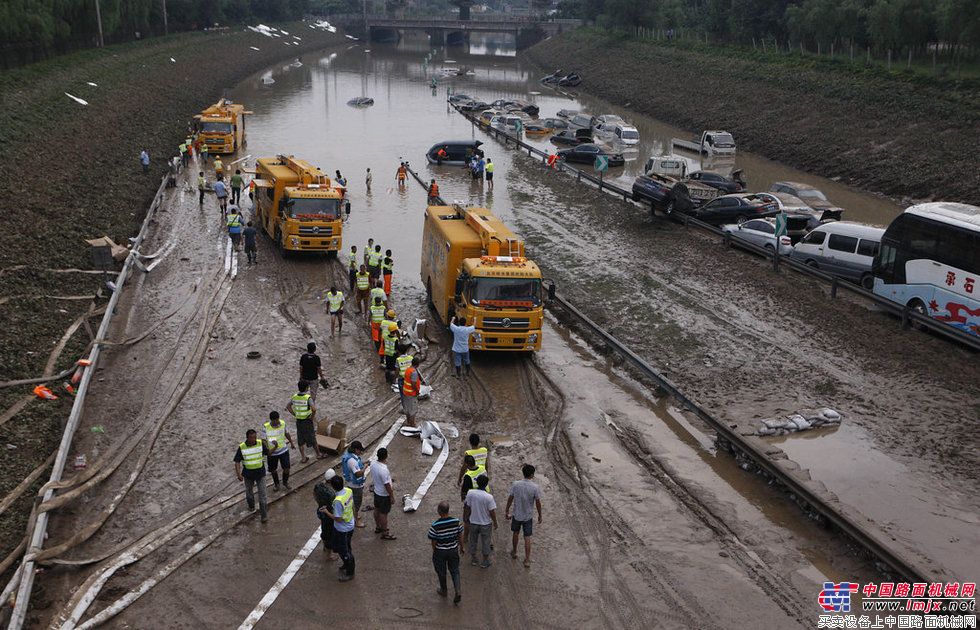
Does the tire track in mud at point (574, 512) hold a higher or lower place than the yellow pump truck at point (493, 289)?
lower

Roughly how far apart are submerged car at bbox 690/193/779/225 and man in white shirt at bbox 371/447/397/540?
24822 millimetres

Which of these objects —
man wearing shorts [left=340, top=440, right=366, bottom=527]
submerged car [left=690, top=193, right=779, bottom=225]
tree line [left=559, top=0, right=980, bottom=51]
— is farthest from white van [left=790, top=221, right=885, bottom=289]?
tree line [left=559, top=0, right=980, bottom=51]

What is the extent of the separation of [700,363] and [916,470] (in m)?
5.97

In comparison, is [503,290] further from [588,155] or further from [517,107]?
[517,107]

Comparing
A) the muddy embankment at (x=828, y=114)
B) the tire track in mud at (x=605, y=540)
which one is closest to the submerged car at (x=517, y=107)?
the muddy embankment at (x=828, y=114)

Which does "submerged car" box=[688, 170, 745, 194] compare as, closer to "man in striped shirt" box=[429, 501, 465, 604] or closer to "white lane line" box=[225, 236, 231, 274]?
"white lane line" box=[225, 236, 231, 274]

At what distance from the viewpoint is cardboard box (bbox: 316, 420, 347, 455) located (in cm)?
1568

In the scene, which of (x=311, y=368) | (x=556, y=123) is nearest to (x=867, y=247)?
(x=311, y=368)

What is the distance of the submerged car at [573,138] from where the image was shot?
58250 mm

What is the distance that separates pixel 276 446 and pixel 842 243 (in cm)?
2008

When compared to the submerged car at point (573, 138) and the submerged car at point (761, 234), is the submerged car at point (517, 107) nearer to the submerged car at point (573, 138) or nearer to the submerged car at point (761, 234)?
the submerged car at point (573, 138)

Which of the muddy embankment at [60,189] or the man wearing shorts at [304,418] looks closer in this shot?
the man wearing shorts at [304,418]

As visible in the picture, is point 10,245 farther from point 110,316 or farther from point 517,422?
point 517,422

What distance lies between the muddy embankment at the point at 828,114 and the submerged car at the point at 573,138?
10.1 meters
